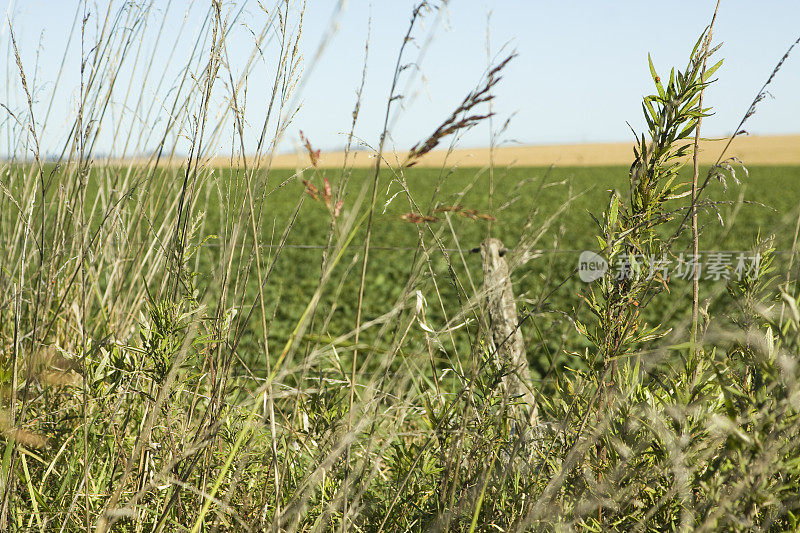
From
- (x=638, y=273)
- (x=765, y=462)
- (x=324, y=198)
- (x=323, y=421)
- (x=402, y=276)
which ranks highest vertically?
(x=324, y=198)

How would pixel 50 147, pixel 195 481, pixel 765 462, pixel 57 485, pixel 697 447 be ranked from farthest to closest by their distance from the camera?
1. pixel 50 147
2. pixel 57 485
3. pixel 195 481
4. pixel 697 447
5. pixel 765 462

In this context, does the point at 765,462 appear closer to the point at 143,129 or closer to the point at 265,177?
the point at 265,177

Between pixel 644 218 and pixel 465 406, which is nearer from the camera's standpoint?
pixel 644 218

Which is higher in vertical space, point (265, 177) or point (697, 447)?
point (265, 177)

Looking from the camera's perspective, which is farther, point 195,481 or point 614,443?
point 195,481

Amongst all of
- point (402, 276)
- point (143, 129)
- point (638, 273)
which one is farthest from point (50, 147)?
point (402, 276)

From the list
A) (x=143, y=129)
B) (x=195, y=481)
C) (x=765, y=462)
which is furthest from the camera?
(x=143, y=129)

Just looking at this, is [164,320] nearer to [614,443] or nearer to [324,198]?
[324,198]

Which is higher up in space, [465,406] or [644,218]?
[644,218]

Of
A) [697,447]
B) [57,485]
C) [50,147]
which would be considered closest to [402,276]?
[50,147]

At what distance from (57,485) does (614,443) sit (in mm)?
1271

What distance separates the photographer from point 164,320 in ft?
3.76

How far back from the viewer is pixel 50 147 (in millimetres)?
2145

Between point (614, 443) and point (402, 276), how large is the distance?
6.16m
